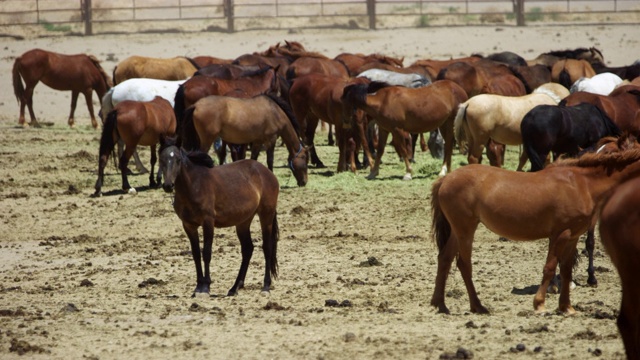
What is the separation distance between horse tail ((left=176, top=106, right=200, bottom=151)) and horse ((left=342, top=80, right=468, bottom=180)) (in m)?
→ 2.84

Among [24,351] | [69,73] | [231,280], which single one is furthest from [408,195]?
[69,73]

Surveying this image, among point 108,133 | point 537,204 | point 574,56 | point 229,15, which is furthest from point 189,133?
point 229,15

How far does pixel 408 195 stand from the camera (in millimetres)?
15445

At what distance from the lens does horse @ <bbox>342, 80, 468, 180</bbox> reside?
57.4ft

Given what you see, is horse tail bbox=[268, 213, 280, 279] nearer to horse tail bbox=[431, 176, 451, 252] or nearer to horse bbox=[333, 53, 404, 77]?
horse tail bbox=[431, 176, 451, 252]

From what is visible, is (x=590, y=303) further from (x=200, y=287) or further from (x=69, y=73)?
(x=69, y=73)

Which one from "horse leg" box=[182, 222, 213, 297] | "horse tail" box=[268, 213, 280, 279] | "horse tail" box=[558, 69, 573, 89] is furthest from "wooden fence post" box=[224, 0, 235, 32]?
"horse leg" box=[182, 222, 213, 297]

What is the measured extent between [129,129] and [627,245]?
11095 mm

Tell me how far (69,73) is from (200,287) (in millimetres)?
17392

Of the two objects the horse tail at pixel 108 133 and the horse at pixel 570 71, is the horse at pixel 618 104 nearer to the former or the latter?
the horse tail at pixel 108 133

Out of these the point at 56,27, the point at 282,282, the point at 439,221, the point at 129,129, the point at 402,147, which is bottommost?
the point at 282,282

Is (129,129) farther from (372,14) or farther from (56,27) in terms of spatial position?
(56,27)

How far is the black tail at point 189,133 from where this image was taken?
15.9 metres

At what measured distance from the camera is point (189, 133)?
16.2 meters
